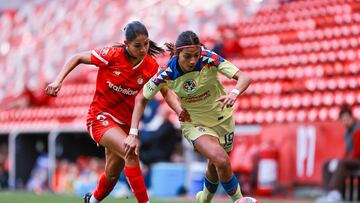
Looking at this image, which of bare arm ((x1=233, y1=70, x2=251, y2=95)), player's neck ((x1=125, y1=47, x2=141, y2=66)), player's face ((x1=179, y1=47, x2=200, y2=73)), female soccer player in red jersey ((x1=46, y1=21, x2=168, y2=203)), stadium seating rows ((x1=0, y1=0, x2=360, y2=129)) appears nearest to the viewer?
bare arm ((x1=233, y1=70, x2=251, y2=95))

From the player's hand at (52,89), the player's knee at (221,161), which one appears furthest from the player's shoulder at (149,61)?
the player's knee at (221,161)

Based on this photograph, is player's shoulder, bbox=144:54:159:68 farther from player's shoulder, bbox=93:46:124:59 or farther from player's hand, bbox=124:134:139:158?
player's hand, bbox=124:134:139:158

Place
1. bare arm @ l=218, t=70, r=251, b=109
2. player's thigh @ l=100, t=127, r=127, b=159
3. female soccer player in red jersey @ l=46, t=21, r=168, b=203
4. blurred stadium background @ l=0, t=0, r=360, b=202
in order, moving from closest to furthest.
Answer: bare arm @ l=218, t=70, r=251, b=109 < player's thigh @ l=100, t=127, r=127, b=159 < female soccer player in red jersey @ l=46, t=21, r=168, b=203 < blurred stadium background @ l=0, t=0, r=360, b=202

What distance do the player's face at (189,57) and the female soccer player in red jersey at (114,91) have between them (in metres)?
0.50

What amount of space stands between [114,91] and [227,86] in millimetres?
8361

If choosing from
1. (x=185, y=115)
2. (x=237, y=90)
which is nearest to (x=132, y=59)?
(x=185, y=115)

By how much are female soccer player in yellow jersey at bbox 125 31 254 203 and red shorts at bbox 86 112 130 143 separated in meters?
0.52

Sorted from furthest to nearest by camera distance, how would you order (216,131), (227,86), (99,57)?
(227,86) < (99,57) < (216,131)

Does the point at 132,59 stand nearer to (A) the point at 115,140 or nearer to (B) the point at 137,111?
(B) the point at 137,111

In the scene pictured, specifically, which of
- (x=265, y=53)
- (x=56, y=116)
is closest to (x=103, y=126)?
(x=265, y=53)

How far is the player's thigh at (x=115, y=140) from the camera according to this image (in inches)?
290

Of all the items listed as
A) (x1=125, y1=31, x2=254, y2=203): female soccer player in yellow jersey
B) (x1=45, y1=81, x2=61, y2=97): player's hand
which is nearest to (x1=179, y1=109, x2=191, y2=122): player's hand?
(x1=125, y1=31, x2=254, y2=203): female soccer player in yellow jersey

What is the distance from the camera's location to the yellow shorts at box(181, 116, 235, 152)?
7332 millimetres

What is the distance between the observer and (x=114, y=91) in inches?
301
